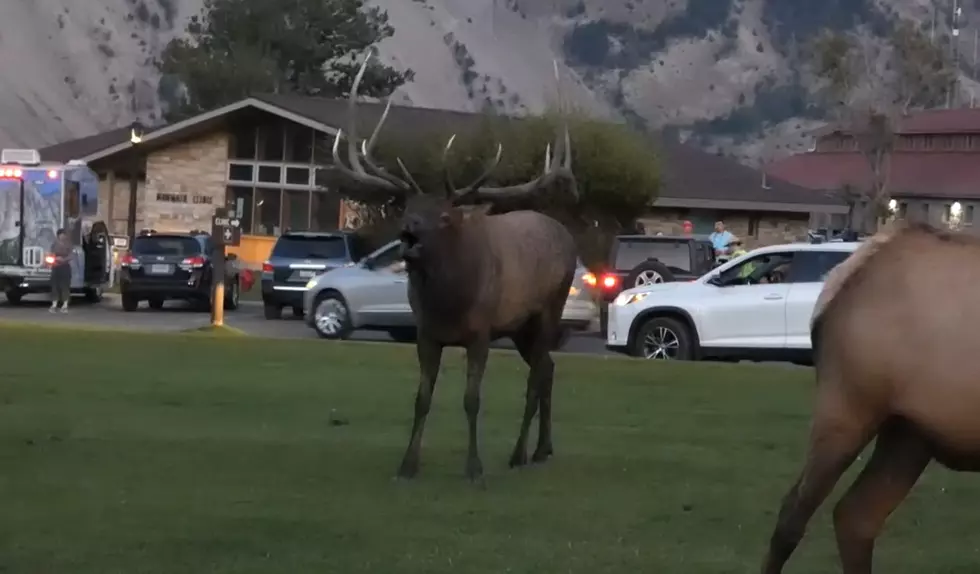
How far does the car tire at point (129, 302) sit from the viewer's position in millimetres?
35000

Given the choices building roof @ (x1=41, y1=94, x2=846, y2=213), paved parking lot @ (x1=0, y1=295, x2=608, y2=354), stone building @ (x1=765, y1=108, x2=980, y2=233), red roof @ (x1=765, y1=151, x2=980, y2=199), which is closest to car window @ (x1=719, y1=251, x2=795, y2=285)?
paved parking lot @ (x1=0, y1=295, x2=608, y2=354)

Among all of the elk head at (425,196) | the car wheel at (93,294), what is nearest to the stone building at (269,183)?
the car wheel at (93,294)

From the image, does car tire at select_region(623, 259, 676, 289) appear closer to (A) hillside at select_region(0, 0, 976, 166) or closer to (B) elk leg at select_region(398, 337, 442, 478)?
(B) elk leg at select_region(398, 337, 442, 478)

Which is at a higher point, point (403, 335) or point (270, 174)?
point (270, 174)

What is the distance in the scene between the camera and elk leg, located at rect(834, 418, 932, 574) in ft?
24.9

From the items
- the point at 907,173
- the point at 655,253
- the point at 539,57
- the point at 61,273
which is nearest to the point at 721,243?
the point at 655,253

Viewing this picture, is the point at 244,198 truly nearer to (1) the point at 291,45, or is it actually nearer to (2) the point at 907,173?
(1) the point at 291,45

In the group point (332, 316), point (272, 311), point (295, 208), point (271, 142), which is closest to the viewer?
point (332, 316)

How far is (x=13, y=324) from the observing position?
85.5 ft

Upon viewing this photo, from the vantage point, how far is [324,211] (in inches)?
2010

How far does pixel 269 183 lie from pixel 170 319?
63.6ft

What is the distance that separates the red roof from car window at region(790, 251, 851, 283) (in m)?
51.3

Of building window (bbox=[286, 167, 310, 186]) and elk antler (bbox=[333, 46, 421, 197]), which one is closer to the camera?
elk antler (bbox=[333, 46, 421, 197])

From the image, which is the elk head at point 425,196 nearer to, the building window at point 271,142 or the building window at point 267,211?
the building window at point 271,142
